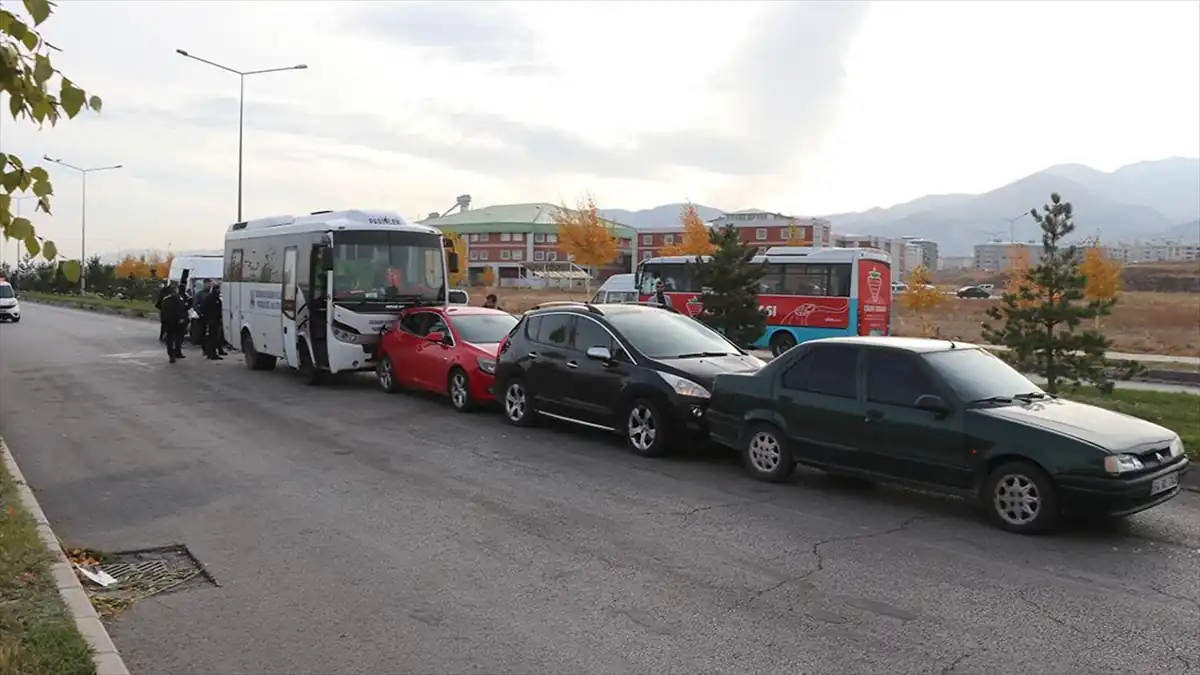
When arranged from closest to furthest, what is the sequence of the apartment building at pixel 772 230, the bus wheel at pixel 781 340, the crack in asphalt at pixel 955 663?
the crack in asphalt at pixel 955 663 → the bus wheel at pixel 781 340 → the apartment building at pixel 772 230

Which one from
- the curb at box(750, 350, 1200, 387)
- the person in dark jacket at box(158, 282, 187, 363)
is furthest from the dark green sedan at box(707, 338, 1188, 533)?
the person in dark jacket at box(158, 282, 187, 363)

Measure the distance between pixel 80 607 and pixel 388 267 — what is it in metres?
12.0

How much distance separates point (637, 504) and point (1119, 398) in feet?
34.7

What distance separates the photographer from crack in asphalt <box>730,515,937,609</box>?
5910 millimetres

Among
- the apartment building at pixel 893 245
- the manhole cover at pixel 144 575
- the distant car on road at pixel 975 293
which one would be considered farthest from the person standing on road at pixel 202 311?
the apartment building at pixel 893 245

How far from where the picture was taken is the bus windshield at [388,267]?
645 inches

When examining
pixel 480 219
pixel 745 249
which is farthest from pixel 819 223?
pixel 745 249

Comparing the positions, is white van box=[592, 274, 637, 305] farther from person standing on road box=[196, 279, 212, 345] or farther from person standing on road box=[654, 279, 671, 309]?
person standing on road box=[196, 279, 212, 345]

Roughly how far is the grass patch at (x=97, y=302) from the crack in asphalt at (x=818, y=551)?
42.0 meters

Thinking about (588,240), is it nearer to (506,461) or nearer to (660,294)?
(660,294)

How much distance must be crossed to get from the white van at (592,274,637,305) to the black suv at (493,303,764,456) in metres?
21.9

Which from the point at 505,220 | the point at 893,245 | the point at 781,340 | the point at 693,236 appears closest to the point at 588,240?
the point at 693,236

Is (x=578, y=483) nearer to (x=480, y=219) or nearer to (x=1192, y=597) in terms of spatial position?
(x=1192, y=597)

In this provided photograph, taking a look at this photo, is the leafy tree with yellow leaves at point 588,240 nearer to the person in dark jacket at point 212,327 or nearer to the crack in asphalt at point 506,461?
the person in dark jacket at point 212,327
